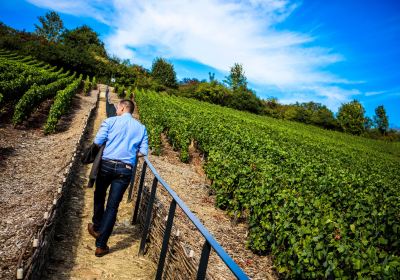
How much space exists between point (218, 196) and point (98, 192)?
186 inches

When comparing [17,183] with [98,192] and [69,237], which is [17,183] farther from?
[98,192]

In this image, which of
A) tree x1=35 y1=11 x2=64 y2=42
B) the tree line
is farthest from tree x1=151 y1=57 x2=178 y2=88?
tree x1=35 y1=11 x2=64 y2=42

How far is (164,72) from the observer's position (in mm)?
76250

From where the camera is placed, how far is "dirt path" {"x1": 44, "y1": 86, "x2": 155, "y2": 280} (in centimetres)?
401

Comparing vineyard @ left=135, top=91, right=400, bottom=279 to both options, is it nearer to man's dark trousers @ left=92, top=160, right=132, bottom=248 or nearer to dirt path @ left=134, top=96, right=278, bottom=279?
dirt path @ left=134, top=96, right=278, bottom=279

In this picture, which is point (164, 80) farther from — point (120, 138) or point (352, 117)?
point (120, 138)

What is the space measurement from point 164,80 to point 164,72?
352cm

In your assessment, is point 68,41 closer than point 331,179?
No

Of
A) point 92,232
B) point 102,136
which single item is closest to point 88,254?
point 92,232

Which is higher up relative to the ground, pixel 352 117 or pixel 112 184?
pixel 352 117

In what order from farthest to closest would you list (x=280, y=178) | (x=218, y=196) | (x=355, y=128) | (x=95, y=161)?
(x=355, y=128) < (x=218, y=196) < (x=280, y=178) < (x=95, y=161)

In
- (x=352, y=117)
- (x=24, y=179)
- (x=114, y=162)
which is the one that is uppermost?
(x=352, y=117)

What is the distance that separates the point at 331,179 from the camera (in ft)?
29.9

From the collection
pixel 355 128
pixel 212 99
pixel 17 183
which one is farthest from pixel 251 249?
pixel 355 128
